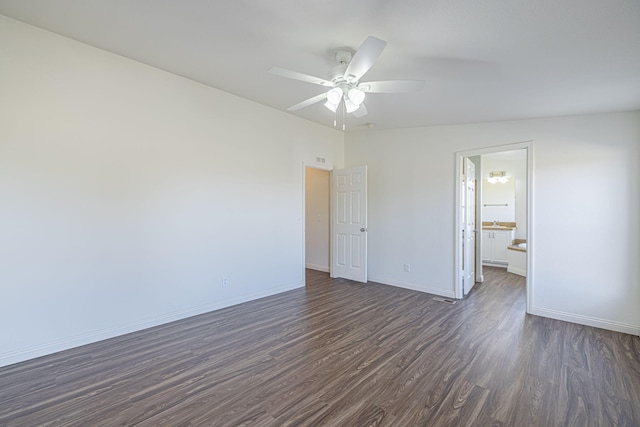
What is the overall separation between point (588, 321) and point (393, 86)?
3.65 m

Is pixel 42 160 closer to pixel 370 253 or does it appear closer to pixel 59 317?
pixel 59 317

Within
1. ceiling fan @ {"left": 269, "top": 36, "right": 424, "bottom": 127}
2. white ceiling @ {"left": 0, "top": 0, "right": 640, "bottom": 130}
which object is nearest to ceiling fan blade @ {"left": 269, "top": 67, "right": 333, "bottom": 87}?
ceiling fan @ {"left": 269, "top": 36, "right": 424, "bottom": 127}

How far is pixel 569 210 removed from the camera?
3.67 metres

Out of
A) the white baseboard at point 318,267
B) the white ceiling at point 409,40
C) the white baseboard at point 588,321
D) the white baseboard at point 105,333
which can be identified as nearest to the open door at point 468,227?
the white baseboard at point 588,321

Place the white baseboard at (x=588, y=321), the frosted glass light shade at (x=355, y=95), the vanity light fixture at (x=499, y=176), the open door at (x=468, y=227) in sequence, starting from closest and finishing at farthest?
the frosted glass light shade at (x=355, y=95)
the white baseboard at (x=588, y=321)
the open door at (x=468, y=227)
the vanity light fixture at (x=499, y=176)

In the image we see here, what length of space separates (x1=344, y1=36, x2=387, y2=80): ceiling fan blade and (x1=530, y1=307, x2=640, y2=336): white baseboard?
3.75m

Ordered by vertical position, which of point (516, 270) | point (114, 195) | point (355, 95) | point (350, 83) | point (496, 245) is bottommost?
point (516, 270)

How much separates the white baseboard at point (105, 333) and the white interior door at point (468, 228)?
3265 millimetres

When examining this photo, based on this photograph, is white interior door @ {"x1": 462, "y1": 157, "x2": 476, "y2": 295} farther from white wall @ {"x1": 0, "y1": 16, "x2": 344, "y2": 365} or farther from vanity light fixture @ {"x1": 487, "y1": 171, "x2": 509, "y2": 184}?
white wall @ {"x1": 0, "y1": 16, "x2": 344, "y2": 365}

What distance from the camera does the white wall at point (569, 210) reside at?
3393 mm

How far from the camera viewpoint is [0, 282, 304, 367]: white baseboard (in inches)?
99.8

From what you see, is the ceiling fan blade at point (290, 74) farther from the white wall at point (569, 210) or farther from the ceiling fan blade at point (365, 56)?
the white wall at point (569, 210)

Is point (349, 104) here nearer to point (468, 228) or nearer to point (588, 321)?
point (468, 228)

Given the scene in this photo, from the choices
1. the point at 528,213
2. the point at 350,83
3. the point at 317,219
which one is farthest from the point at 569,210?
the point at 317,219
